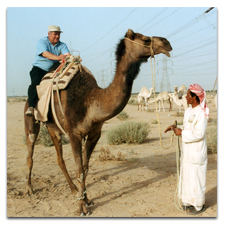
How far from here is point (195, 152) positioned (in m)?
3.97

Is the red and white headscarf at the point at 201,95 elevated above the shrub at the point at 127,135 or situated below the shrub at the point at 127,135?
above

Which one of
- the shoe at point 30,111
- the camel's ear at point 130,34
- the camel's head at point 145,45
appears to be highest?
the camel's ear at point 130,34

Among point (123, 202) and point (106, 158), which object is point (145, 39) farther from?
point (106, 158)

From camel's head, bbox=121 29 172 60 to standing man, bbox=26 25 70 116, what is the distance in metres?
1.60

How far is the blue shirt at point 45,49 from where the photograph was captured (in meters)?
5.09

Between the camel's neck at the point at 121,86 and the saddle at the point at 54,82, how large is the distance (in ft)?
3.31

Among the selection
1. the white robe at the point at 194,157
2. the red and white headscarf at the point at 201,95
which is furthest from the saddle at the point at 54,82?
the white robe at the point at 194,157

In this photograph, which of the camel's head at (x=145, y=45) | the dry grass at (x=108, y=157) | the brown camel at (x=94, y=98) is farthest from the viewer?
the dry grass at (x=108, y=157)

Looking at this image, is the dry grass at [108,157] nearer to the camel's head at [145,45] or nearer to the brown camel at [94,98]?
the brown camel at [94,98]

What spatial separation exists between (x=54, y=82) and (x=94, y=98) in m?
0.93

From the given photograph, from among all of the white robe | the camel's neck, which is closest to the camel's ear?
the camel's neck

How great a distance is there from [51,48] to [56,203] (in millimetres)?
3116

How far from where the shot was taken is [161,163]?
729 cm

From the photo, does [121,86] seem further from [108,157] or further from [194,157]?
[108,157]
